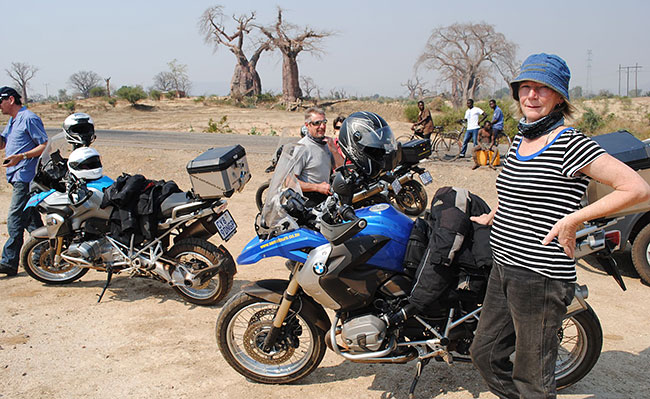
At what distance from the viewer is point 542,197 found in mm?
2229

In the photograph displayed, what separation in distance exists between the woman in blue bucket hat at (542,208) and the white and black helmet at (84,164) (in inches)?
158

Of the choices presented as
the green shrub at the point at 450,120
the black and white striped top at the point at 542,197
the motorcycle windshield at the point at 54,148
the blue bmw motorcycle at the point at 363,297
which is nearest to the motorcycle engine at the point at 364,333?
the blue bmw motorcycle at the point at 363,297

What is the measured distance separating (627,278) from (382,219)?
12.2 feet

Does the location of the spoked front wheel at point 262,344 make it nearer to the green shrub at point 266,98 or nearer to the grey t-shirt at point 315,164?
the grey t-shirt at point 315,164

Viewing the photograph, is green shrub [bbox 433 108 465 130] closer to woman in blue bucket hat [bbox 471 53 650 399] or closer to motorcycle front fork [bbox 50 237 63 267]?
motorcycle front fork [bbox 50 237 63 267]

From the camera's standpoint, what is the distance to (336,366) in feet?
12.6

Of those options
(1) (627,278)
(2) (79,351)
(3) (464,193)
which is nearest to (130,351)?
(2) (79,351)

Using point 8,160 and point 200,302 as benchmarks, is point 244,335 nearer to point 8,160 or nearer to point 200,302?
point 200,302

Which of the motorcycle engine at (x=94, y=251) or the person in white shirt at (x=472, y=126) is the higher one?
the person in white shirt at (x=472, y=126)

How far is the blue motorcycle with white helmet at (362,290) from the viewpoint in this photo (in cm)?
307

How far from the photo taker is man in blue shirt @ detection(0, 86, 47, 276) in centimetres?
568

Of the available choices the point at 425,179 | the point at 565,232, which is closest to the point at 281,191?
the point at 565,232

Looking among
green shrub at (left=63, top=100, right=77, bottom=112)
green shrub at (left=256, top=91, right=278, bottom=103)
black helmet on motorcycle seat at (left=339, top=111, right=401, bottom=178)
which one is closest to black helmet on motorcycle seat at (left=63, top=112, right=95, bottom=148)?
black helmet on motorcycle seat at (left=339, top=111, right=401, bottom=178)

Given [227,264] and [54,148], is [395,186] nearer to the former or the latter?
[227,264]
